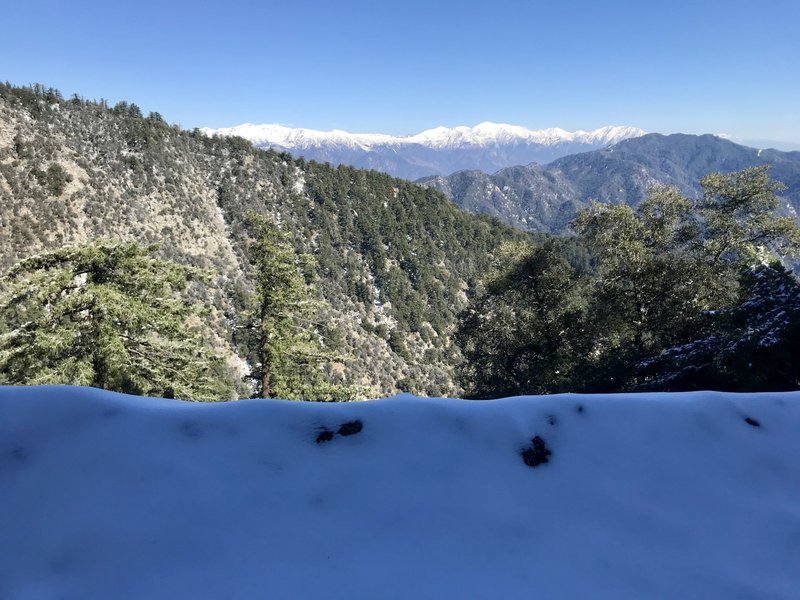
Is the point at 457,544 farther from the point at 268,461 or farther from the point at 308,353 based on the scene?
the point at 308,353

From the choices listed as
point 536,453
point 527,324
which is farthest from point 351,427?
point 527,324

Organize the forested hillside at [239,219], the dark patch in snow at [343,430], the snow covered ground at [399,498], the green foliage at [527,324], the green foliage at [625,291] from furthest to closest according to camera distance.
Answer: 1. the forested hillside at [239,219]
2. the green foliage at [527,324]
3. the green foliage at [625,291]
4. the dark patch in snow at [343,430]
5. the snow covered ground at [399,498]

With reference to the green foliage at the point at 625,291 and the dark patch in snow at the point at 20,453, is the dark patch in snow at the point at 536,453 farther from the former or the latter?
the green foliage at the point at 625,291

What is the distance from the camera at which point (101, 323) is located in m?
11.2

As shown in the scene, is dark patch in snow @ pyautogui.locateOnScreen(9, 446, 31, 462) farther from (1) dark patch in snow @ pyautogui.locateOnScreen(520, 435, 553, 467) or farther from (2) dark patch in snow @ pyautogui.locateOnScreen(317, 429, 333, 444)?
(1) dark patch in snow @ pyautogui.locateOnScreen(520, 435, 553, 467)

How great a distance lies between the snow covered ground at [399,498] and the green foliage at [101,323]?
10047 mm

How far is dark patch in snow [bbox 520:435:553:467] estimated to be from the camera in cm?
247

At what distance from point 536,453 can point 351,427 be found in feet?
3.60

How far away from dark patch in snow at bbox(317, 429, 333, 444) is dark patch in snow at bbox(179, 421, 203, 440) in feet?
2.15

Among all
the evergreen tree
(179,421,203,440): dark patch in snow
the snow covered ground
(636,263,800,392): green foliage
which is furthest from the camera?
the evergreen tree

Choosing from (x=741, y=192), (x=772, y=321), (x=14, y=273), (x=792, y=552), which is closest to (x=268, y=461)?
(x=792, y=552)

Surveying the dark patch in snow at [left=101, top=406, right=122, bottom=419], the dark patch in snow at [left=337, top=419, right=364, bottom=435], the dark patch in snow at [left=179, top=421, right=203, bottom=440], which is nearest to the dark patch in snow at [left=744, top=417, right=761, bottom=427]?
the dark patch in snow at [left=337, top=419, right=364, bottom=435]

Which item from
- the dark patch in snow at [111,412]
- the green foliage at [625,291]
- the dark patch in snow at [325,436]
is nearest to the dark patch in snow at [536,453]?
the dark patch in snow at [325,436]

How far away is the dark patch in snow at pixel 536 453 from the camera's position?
247 centimetres
